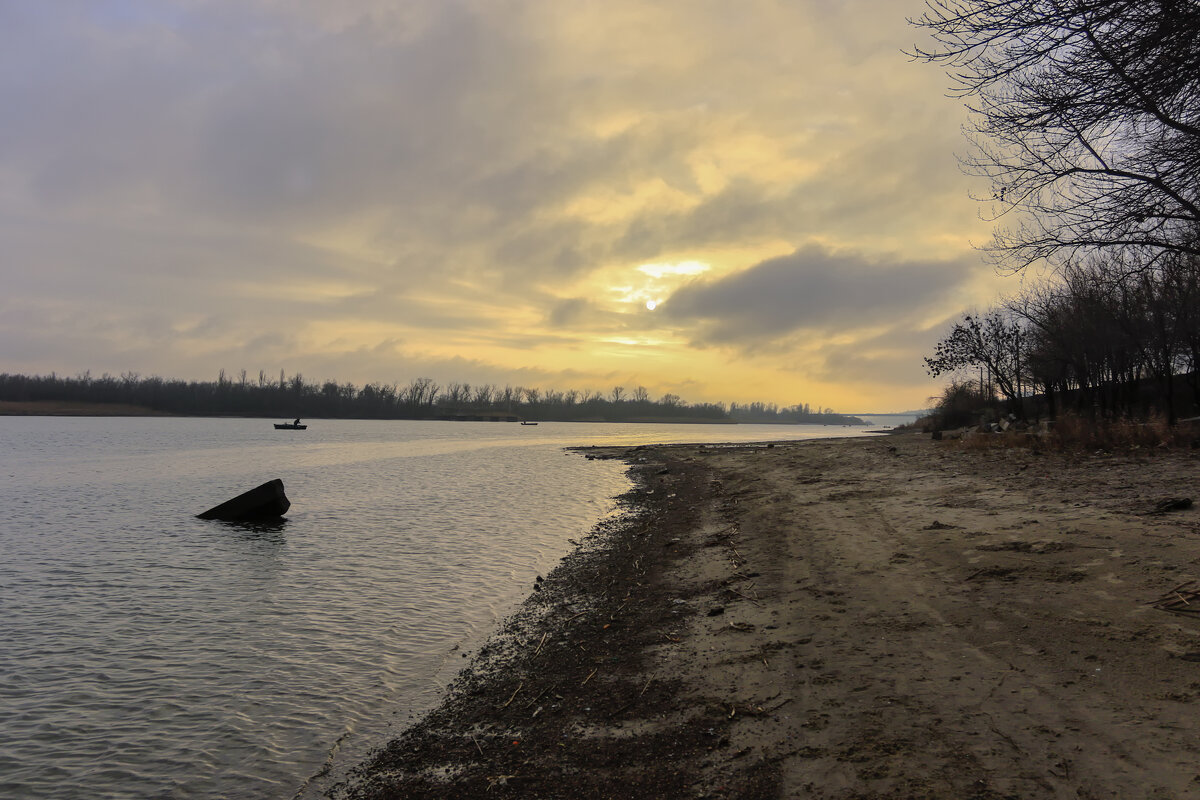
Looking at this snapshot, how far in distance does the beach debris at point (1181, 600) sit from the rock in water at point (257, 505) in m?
22.9

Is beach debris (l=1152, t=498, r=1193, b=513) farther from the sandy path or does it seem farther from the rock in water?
the rock in water

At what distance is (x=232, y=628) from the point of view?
1045cm

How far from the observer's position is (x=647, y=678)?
23.0ft

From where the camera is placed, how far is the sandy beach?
4508 millimetres

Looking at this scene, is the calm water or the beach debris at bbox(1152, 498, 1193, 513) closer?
the calm water

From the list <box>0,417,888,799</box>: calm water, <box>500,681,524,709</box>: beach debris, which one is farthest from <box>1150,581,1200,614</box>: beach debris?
<box>0,417,888,799</box>: calm water

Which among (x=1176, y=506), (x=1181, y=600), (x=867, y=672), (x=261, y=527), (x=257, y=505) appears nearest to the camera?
(x=867, y=672)

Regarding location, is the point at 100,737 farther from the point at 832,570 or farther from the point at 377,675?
the point at 832,570

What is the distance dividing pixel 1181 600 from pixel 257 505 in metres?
23.5

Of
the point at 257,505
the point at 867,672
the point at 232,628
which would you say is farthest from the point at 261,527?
the point at 867,672

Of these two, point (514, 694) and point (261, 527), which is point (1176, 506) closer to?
point (514, 694)

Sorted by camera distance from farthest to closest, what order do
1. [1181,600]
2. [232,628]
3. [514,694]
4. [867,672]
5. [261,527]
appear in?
[261,527] < [232,628] < [514,694] < [1181,600] < [867,672]

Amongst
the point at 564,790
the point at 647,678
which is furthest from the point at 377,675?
the point at 564,790

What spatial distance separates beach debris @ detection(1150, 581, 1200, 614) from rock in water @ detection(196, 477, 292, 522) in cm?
2292
